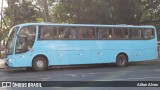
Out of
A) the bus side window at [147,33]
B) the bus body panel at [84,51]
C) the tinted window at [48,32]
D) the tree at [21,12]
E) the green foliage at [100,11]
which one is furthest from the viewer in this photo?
the tree at [21,12]

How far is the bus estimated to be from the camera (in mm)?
20547

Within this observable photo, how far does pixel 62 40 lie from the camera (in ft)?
71.5

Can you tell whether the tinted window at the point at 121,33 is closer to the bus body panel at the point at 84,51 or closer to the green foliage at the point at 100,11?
the bus body panel at the point at 84,51

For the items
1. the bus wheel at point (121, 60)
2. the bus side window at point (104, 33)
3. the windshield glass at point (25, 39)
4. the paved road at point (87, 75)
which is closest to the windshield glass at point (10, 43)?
the windshield glass at point (25, 39)

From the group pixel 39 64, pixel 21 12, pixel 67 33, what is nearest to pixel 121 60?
pixel 67 33

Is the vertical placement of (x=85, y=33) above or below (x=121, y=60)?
above

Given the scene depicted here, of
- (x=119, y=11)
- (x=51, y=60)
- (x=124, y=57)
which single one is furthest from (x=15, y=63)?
(x=119, y=11)

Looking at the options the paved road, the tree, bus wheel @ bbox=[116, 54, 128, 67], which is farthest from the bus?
the tree

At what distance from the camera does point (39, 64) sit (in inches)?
826

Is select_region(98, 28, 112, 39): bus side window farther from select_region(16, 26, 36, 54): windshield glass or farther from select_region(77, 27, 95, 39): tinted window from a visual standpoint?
select_region(16, 26, 36, 54): windshield glass

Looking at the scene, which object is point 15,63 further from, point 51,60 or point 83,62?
point 83,62

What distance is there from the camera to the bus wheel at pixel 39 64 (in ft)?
68.4

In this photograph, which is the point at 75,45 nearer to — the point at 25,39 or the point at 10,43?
the point at 25,39

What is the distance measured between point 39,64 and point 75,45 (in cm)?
264
